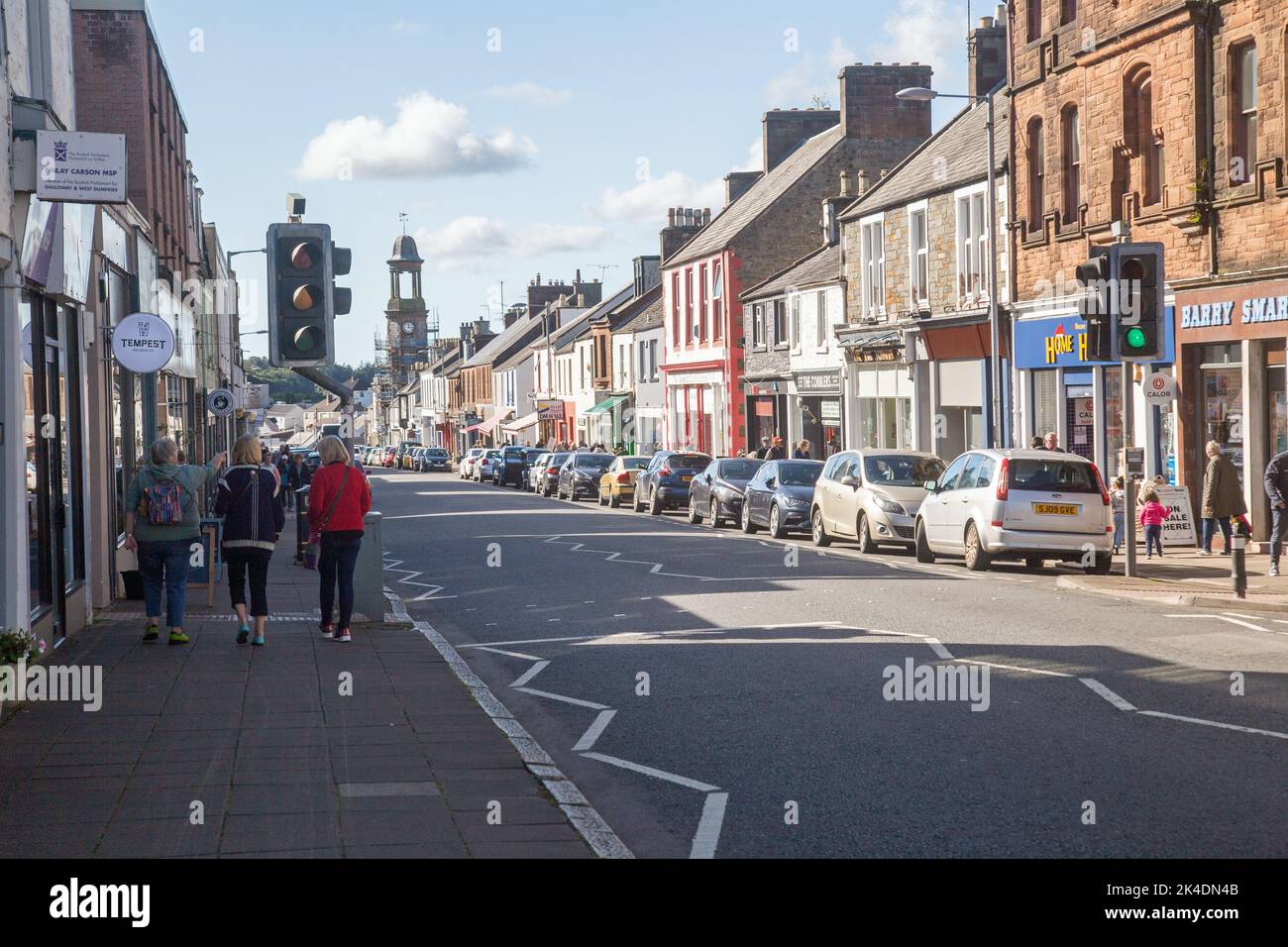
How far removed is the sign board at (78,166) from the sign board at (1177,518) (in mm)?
15971

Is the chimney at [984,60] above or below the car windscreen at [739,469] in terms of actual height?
above

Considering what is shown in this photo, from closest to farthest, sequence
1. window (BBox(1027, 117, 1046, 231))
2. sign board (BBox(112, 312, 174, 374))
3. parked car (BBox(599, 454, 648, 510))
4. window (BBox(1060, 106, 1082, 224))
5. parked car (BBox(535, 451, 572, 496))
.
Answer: sign board (BBox(112, 312, 174, 374)), window (BBox(1060, 106, 1082, 224)), window (BBox(1027, 117, 1046, 231)), parked car (BBox(599, 454, 648, 510)), parked car (BBox(535, 451, 572, 496))

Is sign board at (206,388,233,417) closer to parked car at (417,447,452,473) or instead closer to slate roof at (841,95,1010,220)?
slate roof at (841,95,1010,220)

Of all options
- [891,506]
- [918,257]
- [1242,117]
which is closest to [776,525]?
[891,506]

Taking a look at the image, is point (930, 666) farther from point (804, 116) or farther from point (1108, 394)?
point (804, 116)

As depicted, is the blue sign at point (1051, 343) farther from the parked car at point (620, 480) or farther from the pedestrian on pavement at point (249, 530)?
the pedestrian on pavement at point (249, 530)

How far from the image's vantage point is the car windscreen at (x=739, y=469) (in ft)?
107

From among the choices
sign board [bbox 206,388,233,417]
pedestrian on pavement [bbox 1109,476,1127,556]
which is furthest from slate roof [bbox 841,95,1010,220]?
sign board [bbox 206,388,233,417]

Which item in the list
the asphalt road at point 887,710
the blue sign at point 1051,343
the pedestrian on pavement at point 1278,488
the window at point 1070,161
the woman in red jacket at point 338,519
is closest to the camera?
the asphalt road at point 887,710

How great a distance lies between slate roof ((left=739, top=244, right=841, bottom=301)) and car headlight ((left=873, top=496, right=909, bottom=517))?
18.9 m

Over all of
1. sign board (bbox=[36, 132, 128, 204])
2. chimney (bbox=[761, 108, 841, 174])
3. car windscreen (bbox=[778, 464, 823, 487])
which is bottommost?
car windscreen (bbox=[778, 464, 823, 487])

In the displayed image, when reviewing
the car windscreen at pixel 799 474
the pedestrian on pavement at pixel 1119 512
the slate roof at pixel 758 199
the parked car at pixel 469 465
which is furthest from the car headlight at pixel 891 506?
the parked car at pixel 469 465

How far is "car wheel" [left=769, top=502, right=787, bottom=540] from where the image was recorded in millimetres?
28031

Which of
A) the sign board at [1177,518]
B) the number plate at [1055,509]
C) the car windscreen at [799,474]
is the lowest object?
the sign board at [1177,518]
